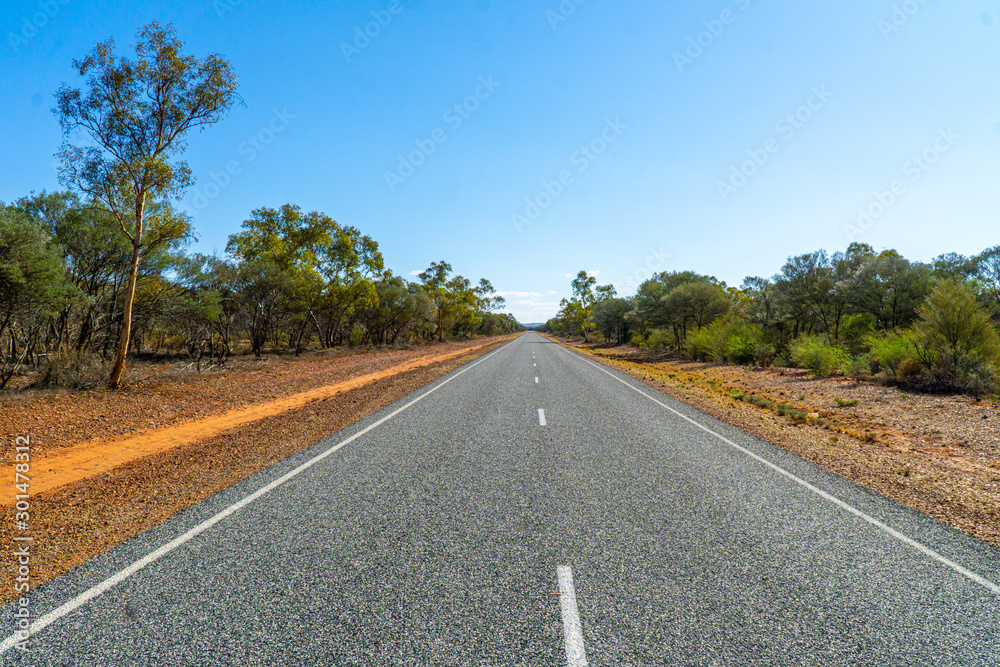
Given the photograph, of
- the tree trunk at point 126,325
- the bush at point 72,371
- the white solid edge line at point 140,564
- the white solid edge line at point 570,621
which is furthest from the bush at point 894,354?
the bush at point 72,371

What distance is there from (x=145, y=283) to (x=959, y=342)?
30.7 metres

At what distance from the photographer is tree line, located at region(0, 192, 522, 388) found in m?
11.2

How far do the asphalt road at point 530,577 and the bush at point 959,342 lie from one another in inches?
400

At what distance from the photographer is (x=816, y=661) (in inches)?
96.0

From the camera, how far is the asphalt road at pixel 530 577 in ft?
8.29

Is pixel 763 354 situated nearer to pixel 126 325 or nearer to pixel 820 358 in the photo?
Result: pixel 820 358

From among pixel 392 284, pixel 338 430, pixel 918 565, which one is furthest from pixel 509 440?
pixel 392 284

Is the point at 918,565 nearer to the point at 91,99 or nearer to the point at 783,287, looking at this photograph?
the point at 91,99

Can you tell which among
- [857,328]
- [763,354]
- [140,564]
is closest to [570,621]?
[140,564]

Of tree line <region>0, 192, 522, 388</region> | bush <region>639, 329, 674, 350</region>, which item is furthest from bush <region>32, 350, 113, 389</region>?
bush <region>639, 329, 674, 350</region>

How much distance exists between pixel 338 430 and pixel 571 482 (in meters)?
5.20

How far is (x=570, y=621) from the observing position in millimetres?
2746

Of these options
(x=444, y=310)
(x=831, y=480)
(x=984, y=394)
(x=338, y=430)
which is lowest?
(x=338, y=430)

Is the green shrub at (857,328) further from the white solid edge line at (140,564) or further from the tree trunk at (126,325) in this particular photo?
the tree trunk at (126,325)
